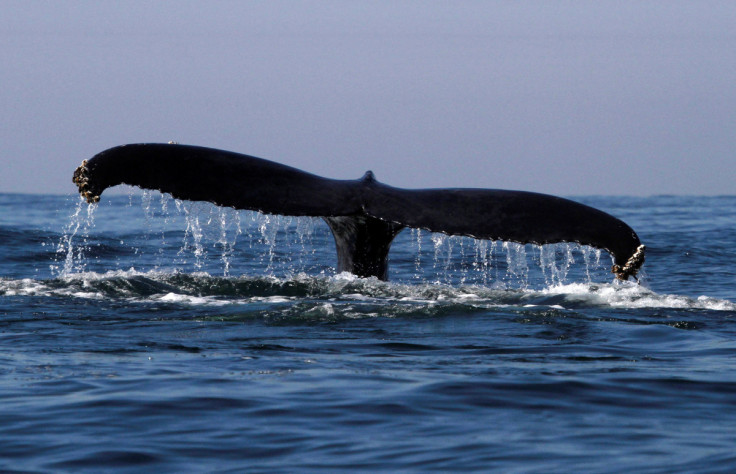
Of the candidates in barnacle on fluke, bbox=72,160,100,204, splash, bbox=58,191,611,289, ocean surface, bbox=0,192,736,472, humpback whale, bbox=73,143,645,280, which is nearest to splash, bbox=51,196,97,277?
splash, bbox=58,191,611,289

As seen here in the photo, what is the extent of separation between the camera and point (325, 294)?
37.9ft

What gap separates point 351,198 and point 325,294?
6.19 ft

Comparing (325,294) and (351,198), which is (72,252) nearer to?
(325,294)

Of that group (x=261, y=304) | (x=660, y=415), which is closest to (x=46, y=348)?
(x=261, y=304)

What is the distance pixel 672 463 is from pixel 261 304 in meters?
5.66

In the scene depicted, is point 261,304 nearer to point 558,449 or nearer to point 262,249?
point 558,449

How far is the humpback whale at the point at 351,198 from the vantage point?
29.3 feet

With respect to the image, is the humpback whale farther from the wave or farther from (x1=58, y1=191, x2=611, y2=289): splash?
(x1=58, y1=191, x2=611, y2=289): splash

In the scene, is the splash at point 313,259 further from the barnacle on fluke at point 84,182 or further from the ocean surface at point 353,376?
the barnacle on fluke at point 84,182

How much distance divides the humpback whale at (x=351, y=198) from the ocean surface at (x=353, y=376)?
0.22m

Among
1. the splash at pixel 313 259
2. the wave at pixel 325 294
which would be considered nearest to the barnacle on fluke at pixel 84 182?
the wave at pixel 325 294

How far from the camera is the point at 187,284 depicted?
12414mm

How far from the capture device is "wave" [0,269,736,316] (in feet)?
35.8

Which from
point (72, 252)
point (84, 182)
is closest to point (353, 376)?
point (84, 182)
